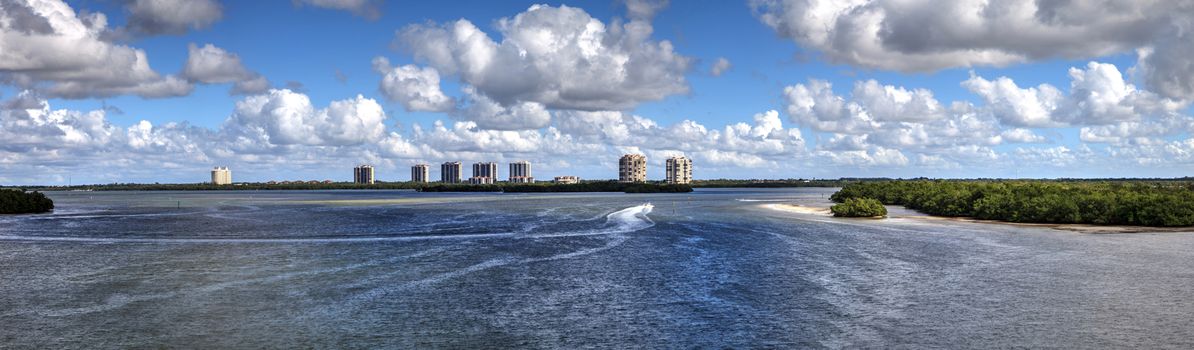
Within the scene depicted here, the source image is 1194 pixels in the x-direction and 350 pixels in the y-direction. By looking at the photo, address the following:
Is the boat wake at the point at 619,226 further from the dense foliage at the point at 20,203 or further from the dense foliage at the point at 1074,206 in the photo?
the dense foliage at the point at 20,203

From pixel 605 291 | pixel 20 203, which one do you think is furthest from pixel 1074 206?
pixel 20 203

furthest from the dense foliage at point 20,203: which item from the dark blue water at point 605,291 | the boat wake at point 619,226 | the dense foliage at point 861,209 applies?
the dense foliage at point 861,209

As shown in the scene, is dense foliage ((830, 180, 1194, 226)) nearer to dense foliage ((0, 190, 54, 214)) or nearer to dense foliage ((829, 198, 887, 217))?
dense foliage ((829, 198, 887, 217))

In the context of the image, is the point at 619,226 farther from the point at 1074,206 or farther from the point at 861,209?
the point at 1074,206

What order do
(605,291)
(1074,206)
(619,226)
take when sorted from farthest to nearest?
1. (619,226)
2. (1074,206)
3. (605,291)

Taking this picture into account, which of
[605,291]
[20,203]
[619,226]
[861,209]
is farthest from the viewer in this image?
[20,203]

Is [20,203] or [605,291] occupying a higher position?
[20,203]

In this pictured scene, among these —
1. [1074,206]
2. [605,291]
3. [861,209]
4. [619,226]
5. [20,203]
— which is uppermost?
[20,203]
